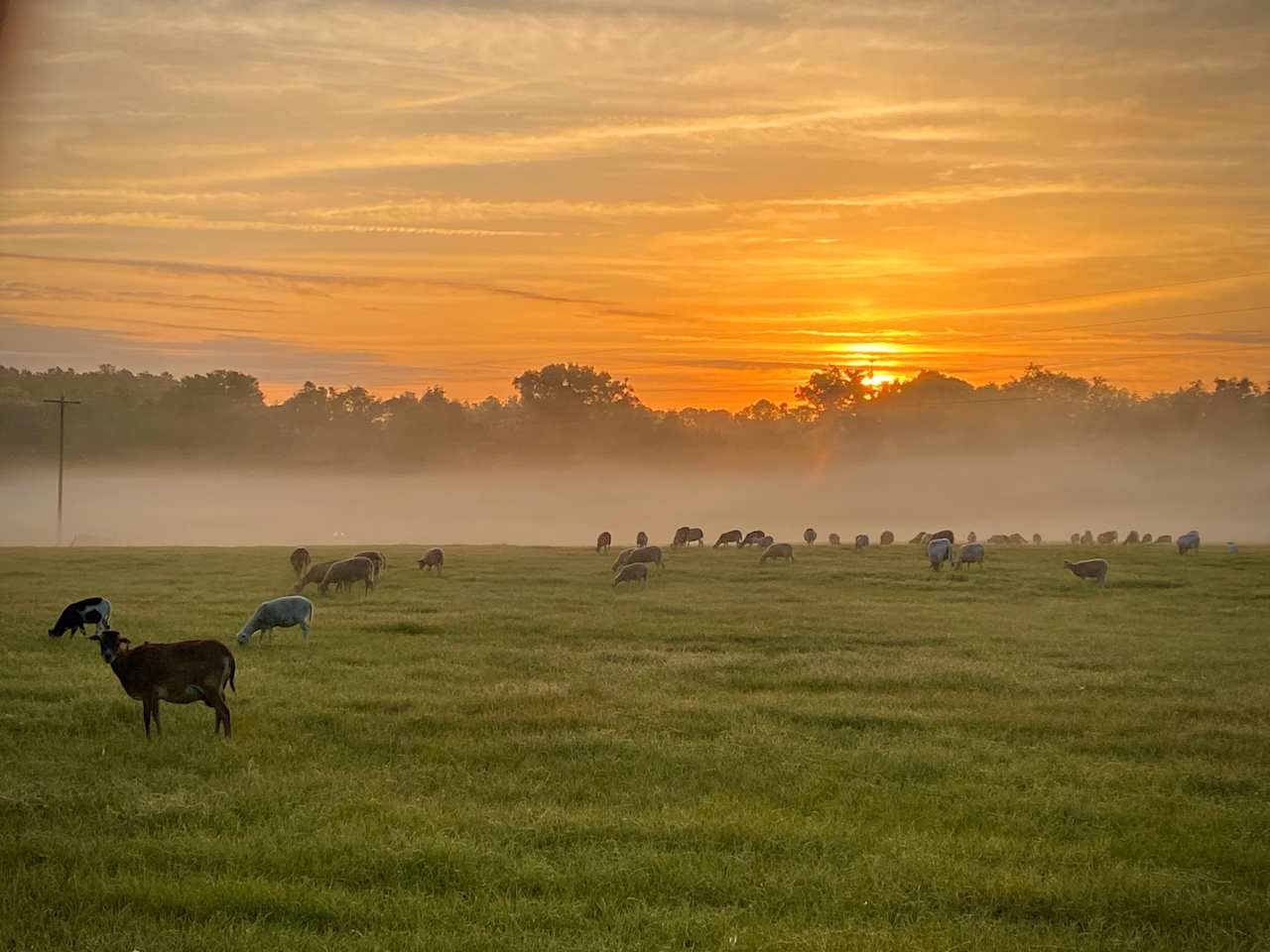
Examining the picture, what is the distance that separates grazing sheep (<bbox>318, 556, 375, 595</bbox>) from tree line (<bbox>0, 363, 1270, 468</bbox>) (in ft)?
360

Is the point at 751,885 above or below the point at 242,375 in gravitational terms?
below

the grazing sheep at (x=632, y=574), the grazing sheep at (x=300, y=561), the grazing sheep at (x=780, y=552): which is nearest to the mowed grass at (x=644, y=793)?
the grazing sheep at (x=632, y=574)

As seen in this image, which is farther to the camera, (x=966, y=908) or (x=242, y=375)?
(x=242, y=375)

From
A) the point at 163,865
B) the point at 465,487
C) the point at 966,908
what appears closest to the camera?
the point at 966,908

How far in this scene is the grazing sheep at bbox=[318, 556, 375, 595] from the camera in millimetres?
33531

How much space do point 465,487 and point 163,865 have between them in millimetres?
145190

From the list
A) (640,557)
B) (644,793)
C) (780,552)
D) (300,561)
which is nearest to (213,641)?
(644,793)

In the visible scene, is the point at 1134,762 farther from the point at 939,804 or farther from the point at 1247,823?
the point at 939,804

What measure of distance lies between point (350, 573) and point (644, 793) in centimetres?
2316

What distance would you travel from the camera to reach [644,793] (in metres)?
12.2

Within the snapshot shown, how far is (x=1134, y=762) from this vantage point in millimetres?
14180

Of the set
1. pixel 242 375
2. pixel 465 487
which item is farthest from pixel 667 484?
pixel 242 375

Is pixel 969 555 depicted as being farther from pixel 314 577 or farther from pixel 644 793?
pixel 644 793

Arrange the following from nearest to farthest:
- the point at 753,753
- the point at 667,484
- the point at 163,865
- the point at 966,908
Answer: the point at 966,908 < the point at 163,865 < the point at 753,753 < the point at 667,484
